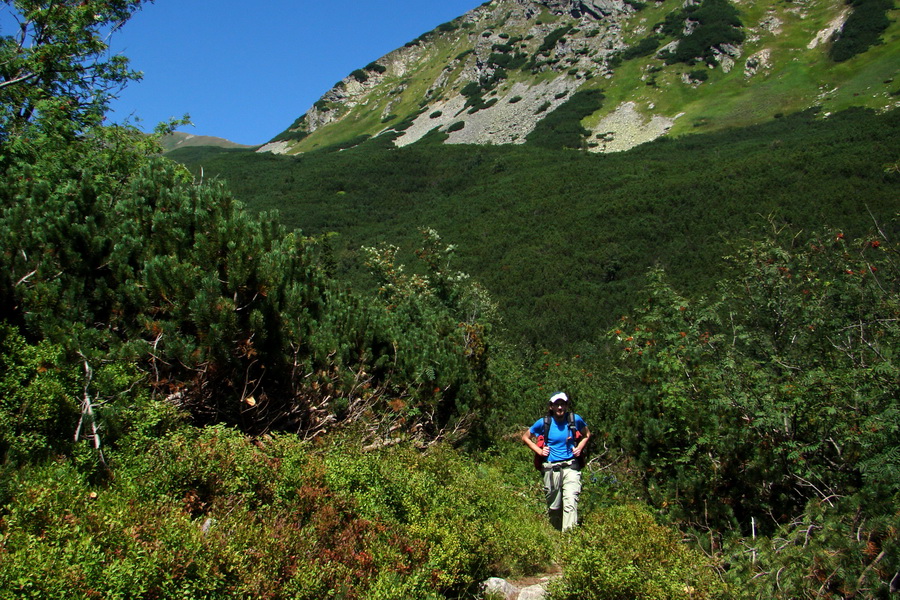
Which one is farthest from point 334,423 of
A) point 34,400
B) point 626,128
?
point 626,128

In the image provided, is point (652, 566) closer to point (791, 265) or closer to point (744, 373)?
point (744, 373)

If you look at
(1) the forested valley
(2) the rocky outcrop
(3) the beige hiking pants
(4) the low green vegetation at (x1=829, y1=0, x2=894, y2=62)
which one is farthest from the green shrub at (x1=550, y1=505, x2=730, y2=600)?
(4) the low green vegetation at (x1=829, y1=0, x2=894, y2=62)

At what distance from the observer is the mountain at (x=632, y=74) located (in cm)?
6194

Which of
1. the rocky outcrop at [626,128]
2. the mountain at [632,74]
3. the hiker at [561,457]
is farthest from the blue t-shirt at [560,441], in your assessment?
the rocky outcrop at [626,128]

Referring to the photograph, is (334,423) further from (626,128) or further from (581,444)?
(626,128)

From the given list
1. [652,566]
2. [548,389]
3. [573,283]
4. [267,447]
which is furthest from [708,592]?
[573,283]

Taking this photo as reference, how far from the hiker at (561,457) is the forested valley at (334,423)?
27 centimetres

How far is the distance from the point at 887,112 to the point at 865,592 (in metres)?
59.4

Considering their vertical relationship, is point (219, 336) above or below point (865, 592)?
above

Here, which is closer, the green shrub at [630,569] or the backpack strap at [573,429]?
the green shrub at [630,569]

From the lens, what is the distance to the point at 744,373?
5852 mm

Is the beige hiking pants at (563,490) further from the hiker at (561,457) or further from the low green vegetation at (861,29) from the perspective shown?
the low green vegetation at (861,29)

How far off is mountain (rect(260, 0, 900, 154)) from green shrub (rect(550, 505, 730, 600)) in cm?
6162

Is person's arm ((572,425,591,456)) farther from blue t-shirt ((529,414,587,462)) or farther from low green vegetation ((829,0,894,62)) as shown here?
low green vegetation ((829,0,894,62))
